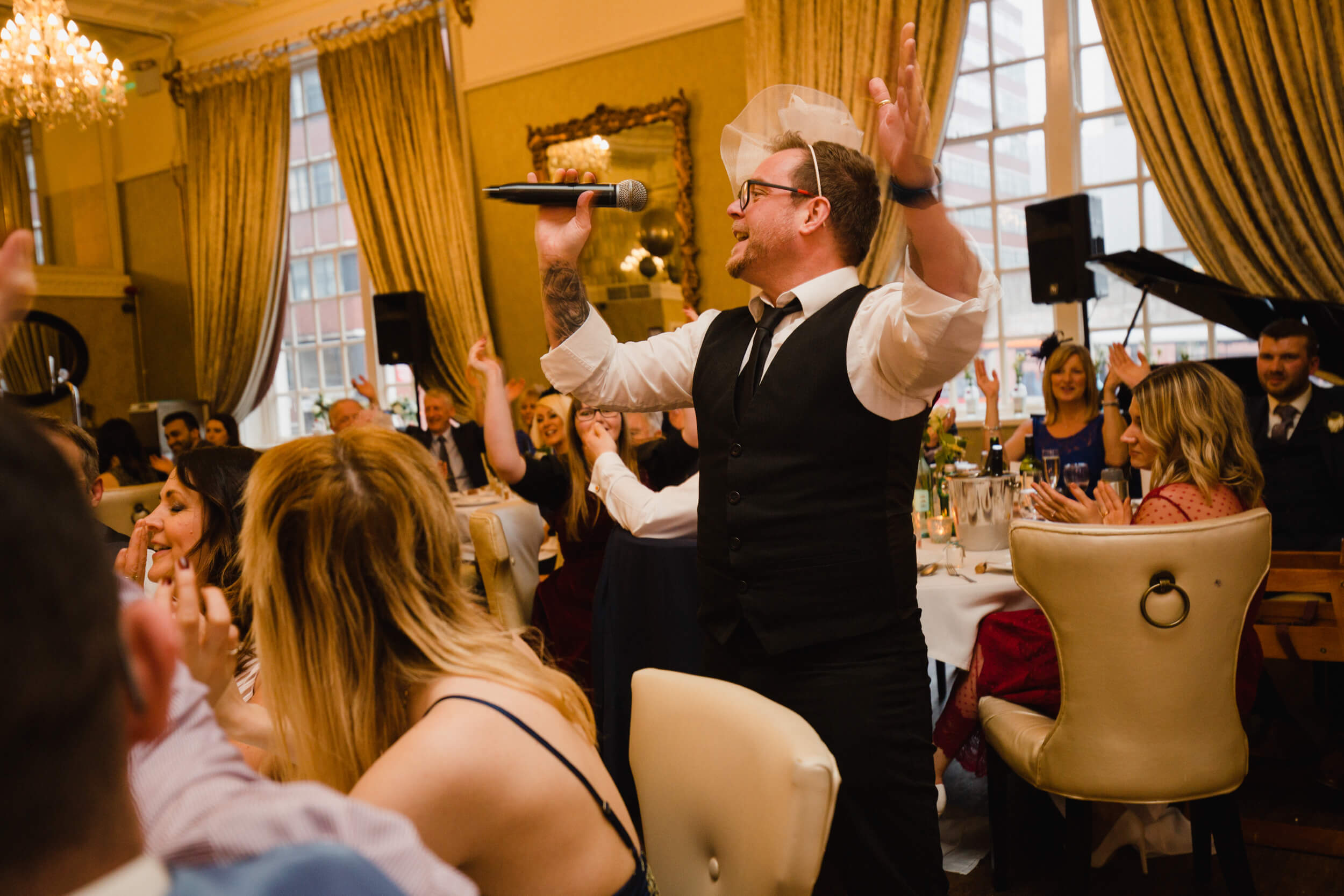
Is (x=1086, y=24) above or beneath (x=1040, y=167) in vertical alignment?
above

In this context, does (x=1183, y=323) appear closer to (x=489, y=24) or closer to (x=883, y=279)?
(x=883, y=279)

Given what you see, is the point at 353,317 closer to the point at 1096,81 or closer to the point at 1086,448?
the point at 1096,81

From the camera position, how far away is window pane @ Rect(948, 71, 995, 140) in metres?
6.20

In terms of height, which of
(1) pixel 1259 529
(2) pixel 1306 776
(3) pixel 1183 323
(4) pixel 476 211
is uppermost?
(4) pixel 476 211

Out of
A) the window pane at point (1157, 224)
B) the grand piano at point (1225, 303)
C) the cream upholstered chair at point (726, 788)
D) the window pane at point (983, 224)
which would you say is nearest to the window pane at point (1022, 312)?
the window pane at point (983, 224)

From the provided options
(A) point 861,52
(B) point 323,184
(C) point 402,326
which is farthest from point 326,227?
(A) point 861,52

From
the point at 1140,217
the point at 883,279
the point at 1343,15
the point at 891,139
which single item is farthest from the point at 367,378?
the point at 891,139

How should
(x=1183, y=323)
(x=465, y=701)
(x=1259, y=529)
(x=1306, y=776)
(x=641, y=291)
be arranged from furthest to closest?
(x=641, y=291), (x=1183, y=323), (x=1306, y=776), (x=1259, y=529), (x=465, y=701)

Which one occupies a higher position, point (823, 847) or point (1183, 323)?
point (1183, 323)

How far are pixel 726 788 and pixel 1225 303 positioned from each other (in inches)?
160

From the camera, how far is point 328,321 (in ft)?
30.2

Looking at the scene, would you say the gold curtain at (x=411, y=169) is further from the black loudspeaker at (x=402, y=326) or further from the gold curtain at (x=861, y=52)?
the gold curtain at (x=861, y=52)

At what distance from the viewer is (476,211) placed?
797 centimetres

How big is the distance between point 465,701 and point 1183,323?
225 inches
